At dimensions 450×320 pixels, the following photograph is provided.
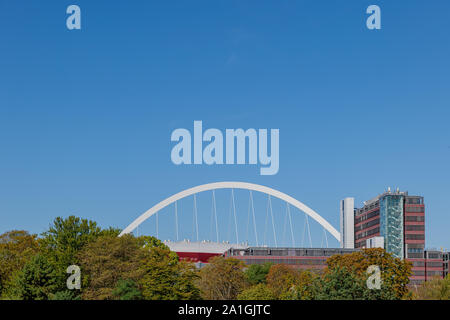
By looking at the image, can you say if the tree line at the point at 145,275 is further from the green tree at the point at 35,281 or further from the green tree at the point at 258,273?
the green tree at the point at 258,273

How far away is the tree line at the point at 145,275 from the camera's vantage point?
80.1 m

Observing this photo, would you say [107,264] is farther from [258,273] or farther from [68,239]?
[258,273]

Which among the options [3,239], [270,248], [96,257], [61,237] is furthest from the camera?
[270,248]

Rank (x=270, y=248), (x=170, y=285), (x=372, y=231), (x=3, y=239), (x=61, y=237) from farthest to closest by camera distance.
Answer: (x=372, y=231) → (x=270, y=248) → (x=3, y=239) → (x=61, y=237) → (x=170, y=285)

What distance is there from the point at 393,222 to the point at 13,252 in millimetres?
85282

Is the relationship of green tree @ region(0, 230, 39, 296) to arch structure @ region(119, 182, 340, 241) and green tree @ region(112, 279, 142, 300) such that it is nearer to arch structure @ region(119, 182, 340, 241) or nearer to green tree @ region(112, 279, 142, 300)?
green tree @ region(112, 279, 142, 300)

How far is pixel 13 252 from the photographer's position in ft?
336

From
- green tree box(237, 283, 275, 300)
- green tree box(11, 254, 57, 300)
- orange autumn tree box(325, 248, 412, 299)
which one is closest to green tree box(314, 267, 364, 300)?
green tree box(237, 283, 275, 300)

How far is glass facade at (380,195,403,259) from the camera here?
158m

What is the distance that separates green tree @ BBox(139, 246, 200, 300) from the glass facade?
7787 centimetres
